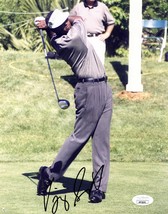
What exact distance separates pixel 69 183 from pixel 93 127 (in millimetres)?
987

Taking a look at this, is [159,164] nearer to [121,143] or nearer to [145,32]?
[121,143]

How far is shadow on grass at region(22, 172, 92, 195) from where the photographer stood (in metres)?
7.29

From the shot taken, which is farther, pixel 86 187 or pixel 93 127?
pixel 86 187

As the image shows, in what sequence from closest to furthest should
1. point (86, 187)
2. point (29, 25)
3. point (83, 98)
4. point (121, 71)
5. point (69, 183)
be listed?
1. point (83, 98)
2. point (86, 187)
3. point (69, 183)
4. point (121, 71)
5. point (29, 25)

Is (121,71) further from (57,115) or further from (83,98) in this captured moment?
(83,98)

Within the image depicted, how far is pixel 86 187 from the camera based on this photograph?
24.3 ft

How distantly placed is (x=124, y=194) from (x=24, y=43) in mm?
15494

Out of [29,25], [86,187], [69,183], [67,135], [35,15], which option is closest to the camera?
[86,187]

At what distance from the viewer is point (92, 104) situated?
22.4 ft

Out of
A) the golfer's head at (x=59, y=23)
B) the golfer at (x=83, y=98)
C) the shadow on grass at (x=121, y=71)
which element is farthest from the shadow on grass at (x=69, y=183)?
the shadow on grass at (x=121, y=71)

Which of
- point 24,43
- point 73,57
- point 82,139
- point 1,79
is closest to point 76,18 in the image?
point 73,57

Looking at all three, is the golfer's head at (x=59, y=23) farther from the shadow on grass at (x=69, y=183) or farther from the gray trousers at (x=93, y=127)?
the shadow on grass at (x=69, y=183)
